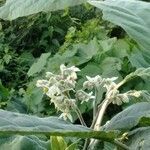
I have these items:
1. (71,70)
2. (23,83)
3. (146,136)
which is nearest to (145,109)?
(146,136)

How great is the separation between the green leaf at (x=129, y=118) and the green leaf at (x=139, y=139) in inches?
0.5

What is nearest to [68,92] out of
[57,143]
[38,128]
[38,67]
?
[57,143]

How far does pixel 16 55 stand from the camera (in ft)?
16.2

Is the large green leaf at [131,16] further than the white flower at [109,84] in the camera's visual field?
No

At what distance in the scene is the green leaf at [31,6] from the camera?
69 cm

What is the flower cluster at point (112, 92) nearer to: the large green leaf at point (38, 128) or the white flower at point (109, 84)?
the white flower at point (109, 84)

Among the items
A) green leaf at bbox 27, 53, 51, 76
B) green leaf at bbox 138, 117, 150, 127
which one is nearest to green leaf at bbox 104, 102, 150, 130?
green leaf at bbox 138, 117, 150, 127

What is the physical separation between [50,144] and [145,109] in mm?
191

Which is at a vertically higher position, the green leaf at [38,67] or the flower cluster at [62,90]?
the flower cluster at [62,90]

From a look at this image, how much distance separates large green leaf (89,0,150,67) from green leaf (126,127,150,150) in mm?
97

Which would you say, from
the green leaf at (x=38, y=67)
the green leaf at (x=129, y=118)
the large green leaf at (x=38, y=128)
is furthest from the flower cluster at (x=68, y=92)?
the green leaf at (x=38, y=67)

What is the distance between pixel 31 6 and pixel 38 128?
193mm

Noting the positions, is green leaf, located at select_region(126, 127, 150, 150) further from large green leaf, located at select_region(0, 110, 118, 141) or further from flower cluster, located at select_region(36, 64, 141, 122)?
flower cluster, located at select_region(36, 64, 141, 122)

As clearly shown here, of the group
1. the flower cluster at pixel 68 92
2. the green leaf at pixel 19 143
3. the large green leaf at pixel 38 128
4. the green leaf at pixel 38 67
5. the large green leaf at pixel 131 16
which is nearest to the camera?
the large green leaf at pixel 38 128
